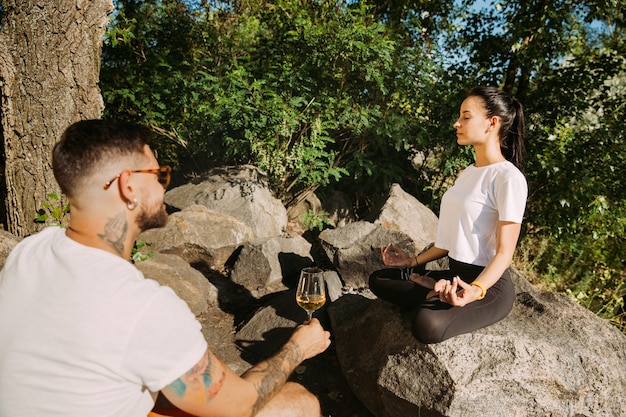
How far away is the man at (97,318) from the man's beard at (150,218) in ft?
0.06

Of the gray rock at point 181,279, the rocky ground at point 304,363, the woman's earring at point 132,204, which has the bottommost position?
the rocky ground at point 304,363

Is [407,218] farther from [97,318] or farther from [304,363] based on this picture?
[97,318]

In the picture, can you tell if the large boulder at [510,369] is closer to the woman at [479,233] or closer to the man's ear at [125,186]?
the woman at [479,233]

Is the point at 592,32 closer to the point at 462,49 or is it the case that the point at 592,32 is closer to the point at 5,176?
the point at 462,49

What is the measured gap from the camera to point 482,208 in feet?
9.63

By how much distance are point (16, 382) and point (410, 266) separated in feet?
8.75

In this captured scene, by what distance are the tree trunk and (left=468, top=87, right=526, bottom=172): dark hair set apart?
3.25 m

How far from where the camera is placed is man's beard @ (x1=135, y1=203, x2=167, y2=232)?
1738 mm

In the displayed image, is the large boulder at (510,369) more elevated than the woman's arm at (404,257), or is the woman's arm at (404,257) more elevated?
the woman's arm at (404,257)

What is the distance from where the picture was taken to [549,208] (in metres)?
6.22

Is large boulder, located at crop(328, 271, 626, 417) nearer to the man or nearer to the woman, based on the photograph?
the woman

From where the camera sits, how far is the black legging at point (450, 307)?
8.76 ft

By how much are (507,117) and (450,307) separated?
134 cm

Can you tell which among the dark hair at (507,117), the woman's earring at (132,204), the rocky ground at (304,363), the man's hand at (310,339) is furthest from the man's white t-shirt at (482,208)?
the woman's earring at (132,204)
